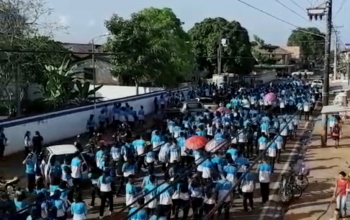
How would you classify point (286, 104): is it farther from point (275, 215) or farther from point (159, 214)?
point (159, 214)

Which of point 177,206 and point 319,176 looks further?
point 319,176

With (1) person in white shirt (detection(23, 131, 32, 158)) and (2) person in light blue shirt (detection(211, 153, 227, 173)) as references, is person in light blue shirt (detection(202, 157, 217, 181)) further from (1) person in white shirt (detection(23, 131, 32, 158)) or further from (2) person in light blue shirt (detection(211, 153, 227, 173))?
(1) person in white shirt (detection(23, 131, 32, 158))

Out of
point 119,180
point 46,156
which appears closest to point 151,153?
point 119,180

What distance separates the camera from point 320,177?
17.7 meters

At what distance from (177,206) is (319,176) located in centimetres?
725

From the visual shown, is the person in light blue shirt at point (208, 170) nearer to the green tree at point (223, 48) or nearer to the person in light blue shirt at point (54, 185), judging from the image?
the person in light blue shirt at point (54, 185)

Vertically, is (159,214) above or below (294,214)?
above

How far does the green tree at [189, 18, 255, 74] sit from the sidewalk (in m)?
36.7

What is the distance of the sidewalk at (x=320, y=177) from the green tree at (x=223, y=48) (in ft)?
120

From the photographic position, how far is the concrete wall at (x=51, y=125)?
21.0 m

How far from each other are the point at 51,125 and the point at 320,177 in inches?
477

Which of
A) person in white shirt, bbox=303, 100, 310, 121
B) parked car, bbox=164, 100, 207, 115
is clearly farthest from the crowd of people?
person in white shirt, bbox=303, 100, 310, 121

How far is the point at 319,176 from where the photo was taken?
17844 mm

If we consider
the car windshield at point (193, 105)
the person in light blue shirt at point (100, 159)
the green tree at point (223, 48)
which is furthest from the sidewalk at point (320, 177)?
the green tree at point (223, 48)
